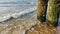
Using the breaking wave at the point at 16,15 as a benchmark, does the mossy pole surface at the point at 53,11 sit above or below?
above

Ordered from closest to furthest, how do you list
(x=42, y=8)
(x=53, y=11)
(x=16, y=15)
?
(x=53, y=11), (x=42, y=8), (x=16, y=15)

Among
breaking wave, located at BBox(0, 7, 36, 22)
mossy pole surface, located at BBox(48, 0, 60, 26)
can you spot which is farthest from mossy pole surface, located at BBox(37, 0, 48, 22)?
breaking wave, located at BBox(0, 7, 36, 22)

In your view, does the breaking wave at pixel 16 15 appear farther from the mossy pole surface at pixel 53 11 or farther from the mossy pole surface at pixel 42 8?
the mossy pole surface at pixel 53 11

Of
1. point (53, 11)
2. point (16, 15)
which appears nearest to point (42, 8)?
point (53, 11)

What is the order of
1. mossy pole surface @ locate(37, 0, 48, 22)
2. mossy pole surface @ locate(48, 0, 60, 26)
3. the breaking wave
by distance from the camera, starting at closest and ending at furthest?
1. mossy pole surface @ locate(48, 0, 60, 26)
2. mossy pole surface @ locate(37, 0, 48, 22)
3. the breaking wave

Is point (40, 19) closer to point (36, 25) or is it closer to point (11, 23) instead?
point (36, 25)

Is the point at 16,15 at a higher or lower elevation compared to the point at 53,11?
lower

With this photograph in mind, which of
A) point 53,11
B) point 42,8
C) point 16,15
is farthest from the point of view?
point 16,15

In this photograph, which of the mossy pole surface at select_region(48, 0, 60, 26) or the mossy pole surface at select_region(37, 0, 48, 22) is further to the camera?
the mossy pole surface at select_region(37, 0, 48, 22)

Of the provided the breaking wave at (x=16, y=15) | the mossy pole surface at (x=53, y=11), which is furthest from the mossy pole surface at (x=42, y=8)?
the breaking wave at (x=16, y=15)

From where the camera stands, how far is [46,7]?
2.97m

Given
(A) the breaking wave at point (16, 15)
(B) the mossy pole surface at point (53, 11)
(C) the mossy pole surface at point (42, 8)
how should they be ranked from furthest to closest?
1. (A) the breaking wave at point (16, 15)
2. (C) the mossy pole surface at point (42, 8)
3. (B) the mossy pole surface at point (53, 11)

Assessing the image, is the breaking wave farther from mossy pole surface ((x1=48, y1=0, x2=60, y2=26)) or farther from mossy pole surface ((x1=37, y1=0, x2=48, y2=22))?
mossy pole surface ((x1=48, y1=0, x2=60, y2=26))

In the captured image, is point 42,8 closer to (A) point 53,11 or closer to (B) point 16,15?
(A) point 53,11
